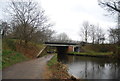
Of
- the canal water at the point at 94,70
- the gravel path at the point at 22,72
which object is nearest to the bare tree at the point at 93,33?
the canal water at the point at 94,70

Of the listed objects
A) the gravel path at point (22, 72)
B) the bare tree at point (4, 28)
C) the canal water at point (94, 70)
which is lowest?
the canal water at point (94, 70)

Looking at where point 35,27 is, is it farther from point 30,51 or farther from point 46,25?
point 30,51

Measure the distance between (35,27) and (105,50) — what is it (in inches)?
1238

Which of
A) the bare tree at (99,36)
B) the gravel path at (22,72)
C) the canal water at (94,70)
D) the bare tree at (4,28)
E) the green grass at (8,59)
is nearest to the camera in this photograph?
the gravel path at (22,72)

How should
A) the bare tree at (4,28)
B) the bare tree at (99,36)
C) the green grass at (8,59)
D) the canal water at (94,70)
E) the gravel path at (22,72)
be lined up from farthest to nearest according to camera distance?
the bare tree at (99,36), the bare tree at (4,28), the canal water at (94,70), the green grass at (8,59), the gravel path at (22,72)

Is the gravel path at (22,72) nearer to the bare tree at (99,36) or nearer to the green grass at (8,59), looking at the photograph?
the green grass at (8,59)

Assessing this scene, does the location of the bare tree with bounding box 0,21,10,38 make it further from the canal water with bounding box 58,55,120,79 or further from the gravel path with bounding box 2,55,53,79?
the gravel path with bounding box 2,55,53,79

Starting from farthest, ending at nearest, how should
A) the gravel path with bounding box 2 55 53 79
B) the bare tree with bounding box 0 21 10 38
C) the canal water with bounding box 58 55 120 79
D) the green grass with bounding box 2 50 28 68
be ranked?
the bare tree with bounding box 0 21 10 38, the canal water with bounding box 58 55 120 79, the green grass with bounding box 2 50 28 68, the gravel path with bounding box 2 55 53 79

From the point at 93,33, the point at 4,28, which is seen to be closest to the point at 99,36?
the point at 93,33

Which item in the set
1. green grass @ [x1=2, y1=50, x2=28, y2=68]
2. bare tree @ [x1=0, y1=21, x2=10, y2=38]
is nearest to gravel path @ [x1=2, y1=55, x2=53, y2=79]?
green grass @ [x1=2, y1=50, x2=28, y2=68]

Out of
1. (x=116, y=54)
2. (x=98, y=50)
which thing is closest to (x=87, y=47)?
(x=98, y=50)

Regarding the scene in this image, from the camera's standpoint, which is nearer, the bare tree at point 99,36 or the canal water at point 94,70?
the canal water at point 94,70

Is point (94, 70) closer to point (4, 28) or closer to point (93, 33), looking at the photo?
point (4, 28)

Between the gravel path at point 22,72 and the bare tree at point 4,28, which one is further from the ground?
the bare tree at point 4,28
